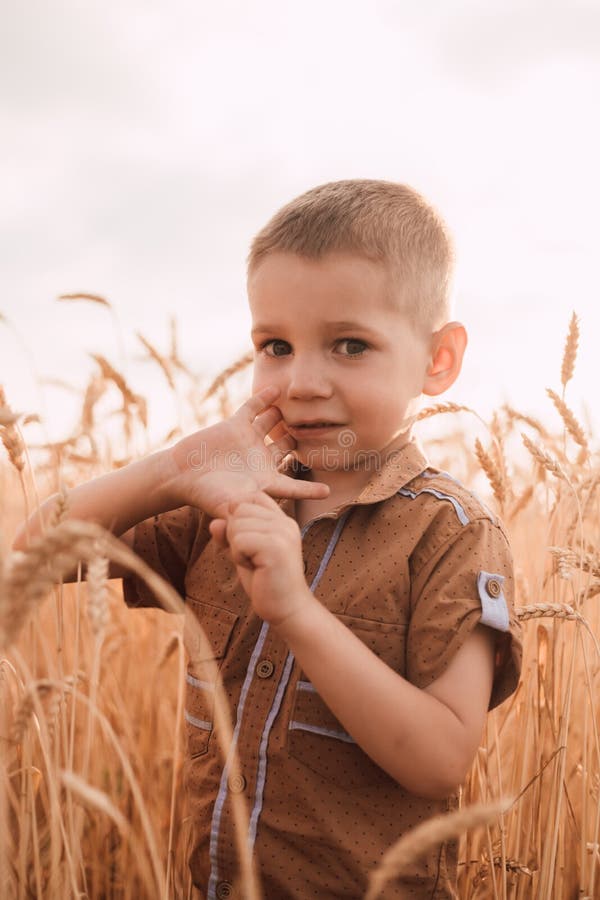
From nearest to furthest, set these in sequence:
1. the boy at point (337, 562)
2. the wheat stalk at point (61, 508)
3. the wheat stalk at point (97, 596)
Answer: the wheat stalk at point (97, 596) → the wheat stalk at point (61, 508) → the boy at point (337, 562)

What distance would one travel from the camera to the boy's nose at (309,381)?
1472 millimetres

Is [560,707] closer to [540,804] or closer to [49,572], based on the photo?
[540,804]

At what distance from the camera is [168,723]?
91.1 inches

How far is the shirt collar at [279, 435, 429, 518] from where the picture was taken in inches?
57.7

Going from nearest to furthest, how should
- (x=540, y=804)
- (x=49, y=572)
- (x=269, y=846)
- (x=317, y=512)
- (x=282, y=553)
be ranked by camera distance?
(x=49, y=572) < (x=282, y=553) < (x=269, y=846) < (x=317, y=512) < (x=540, y=804)

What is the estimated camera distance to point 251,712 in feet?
Answer: 4.69

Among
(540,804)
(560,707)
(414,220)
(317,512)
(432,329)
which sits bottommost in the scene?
(540,804)

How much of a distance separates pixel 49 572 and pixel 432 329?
120 centimetres

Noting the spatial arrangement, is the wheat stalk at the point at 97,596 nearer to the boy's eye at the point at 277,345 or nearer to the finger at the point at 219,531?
the finger at the point at 219,531

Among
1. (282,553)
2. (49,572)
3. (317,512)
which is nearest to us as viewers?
(49,572)

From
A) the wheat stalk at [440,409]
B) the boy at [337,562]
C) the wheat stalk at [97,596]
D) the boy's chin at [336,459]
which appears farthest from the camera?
the wheat stalk at [440,409]

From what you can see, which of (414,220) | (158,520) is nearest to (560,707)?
(158,520)

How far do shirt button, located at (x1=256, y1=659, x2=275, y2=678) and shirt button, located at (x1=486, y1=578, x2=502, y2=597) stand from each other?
40cm

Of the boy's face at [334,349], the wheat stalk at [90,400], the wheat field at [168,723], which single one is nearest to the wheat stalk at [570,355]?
the wheat field at [168,723]
